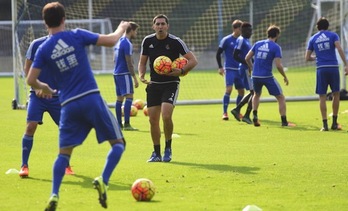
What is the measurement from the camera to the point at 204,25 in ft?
113

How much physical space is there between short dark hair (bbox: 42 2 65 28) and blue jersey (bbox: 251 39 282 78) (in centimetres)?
998

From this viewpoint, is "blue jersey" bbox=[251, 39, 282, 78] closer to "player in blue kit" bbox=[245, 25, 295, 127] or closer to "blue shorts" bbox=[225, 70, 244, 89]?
"player in blue kit" bbox=[245, 25, 295, 127]

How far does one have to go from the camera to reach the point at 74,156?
44.7 feet

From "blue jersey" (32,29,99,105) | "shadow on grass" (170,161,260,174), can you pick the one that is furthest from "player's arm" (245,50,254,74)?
"blue jersey" (32,29,99,105)

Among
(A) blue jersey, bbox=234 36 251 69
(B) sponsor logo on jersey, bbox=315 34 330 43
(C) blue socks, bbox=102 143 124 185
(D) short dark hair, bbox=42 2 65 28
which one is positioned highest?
(D) short dark hair, bbox=42 2 65 28

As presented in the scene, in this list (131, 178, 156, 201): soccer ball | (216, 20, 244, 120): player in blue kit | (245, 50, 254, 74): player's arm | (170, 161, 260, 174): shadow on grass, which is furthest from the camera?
(216, 20, 244, 120): player in blue kit

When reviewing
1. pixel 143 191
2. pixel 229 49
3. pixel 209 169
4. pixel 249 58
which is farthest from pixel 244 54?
pixel 143 191

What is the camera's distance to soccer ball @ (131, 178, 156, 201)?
944 cm

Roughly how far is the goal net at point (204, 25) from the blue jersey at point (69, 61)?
54.0ft

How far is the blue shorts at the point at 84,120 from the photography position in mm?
8805

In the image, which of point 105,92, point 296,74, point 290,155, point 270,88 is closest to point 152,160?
point 290,155

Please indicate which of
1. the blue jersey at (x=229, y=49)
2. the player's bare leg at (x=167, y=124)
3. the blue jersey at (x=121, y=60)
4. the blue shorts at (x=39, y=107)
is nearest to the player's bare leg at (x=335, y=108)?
the blue jersey at (x=229, y=49)

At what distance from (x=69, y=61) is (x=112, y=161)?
1114 mm

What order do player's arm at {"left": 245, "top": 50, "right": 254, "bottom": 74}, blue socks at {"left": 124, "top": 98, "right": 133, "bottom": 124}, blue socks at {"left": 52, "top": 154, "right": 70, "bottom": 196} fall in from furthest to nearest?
player's arm at {"left": 245, "top": 50, "right": 254, "bottom": 74} < blue socks at {"left": 124, "top": 98, "right": 133, "bottom": 124} < blue socks at {"left": 52, "top": 154, "right": 70, "bottom": 196}
